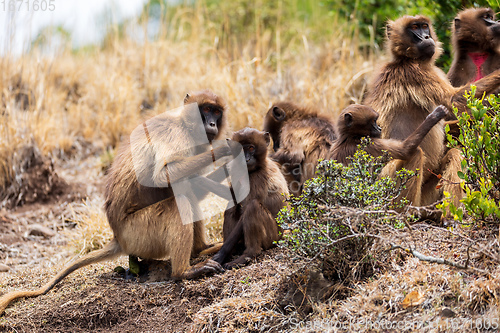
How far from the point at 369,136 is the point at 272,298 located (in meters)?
1.58

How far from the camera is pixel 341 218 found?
351 cm

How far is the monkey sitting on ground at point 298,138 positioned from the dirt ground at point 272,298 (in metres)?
1.13

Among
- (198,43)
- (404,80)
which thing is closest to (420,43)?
(404,80)

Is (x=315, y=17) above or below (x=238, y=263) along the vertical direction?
above

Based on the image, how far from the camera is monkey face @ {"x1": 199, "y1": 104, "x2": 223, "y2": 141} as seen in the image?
189 inches

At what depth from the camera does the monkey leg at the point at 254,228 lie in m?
4.58

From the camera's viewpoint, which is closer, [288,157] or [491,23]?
[491,23]

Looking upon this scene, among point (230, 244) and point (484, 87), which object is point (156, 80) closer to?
point (230, 244)

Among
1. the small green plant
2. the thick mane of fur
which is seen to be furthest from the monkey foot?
the thick mane of fur

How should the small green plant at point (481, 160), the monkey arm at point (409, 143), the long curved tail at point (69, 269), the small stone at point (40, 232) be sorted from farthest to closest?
the small stone at point (40, 232) → the long curved tail at point (69, 269) → the monkey arm at point (409, 143) → the small green plant at point (481, 160)

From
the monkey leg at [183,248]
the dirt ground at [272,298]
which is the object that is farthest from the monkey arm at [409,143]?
the monkey leg at [183,248]

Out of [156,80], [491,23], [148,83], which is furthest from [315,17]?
[491,23]

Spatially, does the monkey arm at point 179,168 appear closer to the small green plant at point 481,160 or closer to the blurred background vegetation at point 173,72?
the small green plant at point 481,160

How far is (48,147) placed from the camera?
8172mm
